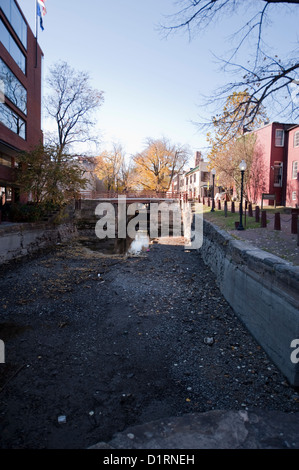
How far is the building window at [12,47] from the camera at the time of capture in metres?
15.5

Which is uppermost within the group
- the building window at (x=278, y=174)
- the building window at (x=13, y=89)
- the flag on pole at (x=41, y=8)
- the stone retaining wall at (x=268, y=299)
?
the flag on pole at (x=41, y=8)

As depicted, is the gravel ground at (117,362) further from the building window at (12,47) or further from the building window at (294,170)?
the building window at (294,170)

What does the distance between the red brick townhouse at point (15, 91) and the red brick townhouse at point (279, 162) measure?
18552 mm

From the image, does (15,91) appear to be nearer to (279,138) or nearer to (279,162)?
(279,138)

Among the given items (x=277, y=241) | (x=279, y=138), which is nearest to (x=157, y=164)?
(x=279, y=138)

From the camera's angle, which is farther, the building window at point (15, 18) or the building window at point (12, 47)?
the building window at point (15, 18)

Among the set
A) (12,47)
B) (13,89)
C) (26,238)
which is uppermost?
(12,47)

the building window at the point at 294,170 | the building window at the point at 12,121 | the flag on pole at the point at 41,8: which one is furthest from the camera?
the building window at the point at 294,170

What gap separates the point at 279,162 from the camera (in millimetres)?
24125

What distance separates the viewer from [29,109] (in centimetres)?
1997

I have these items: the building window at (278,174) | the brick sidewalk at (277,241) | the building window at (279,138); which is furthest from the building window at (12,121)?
the building window at (278,174)

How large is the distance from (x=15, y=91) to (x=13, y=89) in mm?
333
